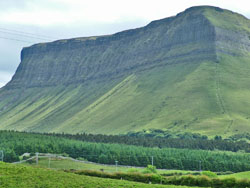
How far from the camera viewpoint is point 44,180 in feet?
174

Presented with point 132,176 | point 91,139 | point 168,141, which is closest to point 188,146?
point 168,141

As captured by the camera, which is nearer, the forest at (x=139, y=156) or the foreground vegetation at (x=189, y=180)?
the foreground vegetation at (x=189, y=180)

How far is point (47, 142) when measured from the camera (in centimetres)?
14562

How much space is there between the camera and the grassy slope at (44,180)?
51.3 metres

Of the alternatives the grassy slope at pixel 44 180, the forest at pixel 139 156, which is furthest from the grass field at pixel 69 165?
the grassy slope at pixel 44 180

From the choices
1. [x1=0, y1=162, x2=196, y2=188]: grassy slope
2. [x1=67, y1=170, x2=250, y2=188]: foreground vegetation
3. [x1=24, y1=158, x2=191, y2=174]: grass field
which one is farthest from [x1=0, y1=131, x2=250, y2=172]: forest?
[x1=0, y1=162, x2=196, y2=188]: grassy slope

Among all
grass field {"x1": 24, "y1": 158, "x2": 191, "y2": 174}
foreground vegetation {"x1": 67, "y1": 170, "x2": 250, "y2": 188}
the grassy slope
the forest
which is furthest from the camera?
the forest

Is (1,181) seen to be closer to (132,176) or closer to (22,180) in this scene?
(22,180)

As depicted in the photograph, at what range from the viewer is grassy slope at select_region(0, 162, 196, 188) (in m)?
51.3

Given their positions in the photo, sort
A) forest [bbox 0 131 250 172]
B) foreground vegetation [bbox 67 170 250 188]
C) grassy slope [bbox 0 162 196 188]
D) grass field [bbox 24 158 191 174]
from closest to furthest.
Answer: grassy slope [bbox 0 162 196 188]
foreground vegetation [bbox 67 170 250 188]
grass field [bbox 24 158 191 174]
forest [bbox 0 131 250 172]

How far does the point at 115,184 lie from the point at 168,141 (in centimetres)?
13617

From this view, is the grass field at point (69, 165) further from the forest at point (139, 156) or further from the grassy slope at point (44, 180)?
the grassy slope at point (44, 180)

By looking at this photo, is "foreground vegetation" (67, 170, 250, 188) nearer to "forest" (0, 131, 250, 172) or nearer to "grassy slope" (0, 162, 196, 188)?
"grassy slope" (0, 162, 196, 188)

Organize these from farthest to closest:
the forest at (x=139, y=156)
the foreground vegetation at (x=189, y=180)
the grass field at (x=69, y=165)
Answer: the forest at (x=139, y=156)
the grass field at (x=69, y=165)
the foreground vegetation at (x=189, y=180)
